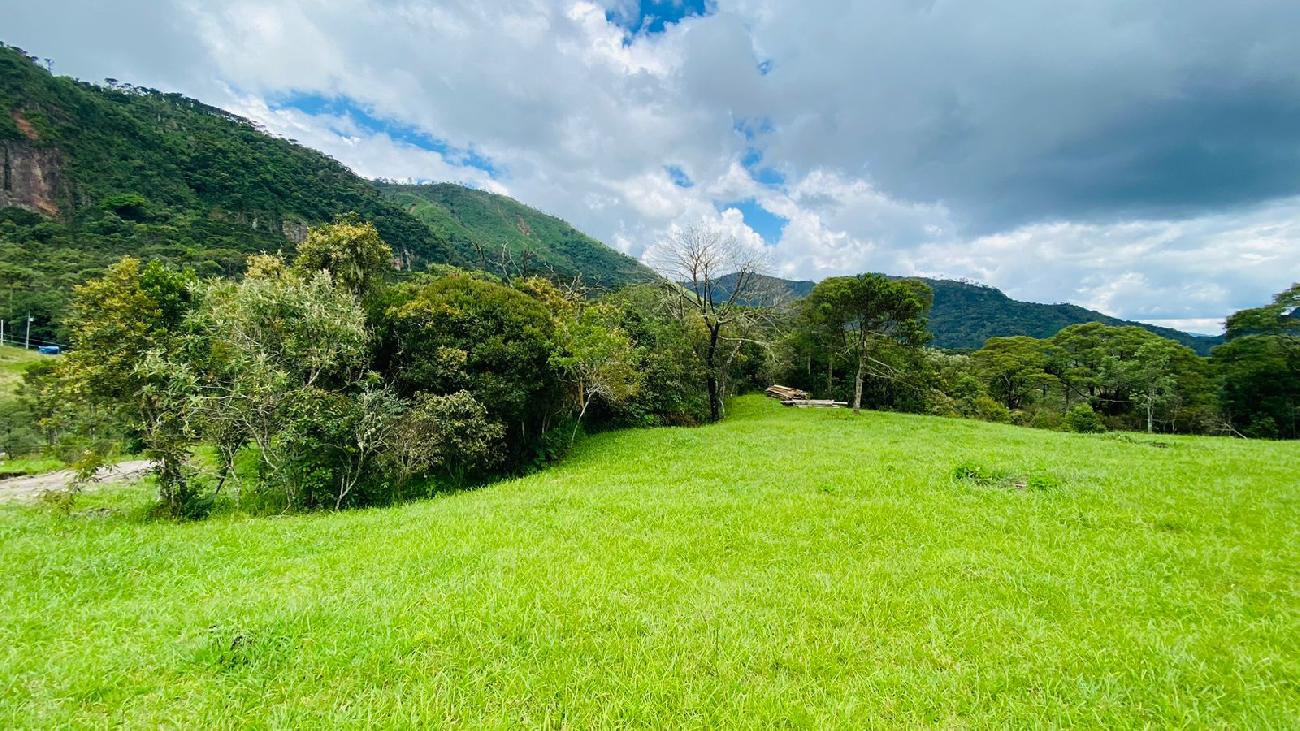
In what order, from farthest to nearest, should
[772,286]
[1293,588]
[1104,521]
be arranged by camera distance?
1. [772,286]
2. [1104,521]
3. [1293,588]

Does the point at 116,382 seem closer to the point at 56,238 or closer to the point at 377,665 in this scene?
the point at 377,665

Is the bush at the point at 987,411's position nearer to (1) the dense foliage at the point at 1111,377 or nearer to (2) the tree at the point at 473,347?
(1) the dense foliage at the point at 1111,377

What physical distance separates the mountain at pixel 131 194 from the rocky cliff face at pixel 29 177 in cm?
20

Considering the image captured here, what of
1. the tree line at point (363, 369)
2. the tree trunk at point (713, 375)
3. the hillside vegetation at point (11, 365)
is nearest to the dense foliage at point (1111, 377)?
the tree line at point (363, 369)

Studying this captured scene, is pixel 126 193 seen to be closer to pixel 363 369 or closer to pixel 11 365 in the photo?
pixel 11 365

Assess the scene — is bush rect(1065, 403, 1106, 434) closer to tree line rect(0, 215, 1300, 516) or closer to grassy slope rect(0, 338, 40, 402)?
tree line rect(0, 215, 1300, 516)

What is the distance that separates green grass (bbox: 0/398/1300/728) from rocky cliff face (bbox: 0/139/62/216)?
142626 millimetres

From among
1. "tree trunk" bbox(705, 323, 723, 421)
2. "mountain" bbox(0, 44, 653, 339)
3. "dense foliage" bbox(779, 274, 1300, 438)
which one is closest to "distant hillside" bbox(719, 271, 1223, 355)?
"dense foliage" bbox(779, 274, 1300, 438)

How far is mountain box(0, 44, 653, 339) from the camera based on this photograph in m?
74.9

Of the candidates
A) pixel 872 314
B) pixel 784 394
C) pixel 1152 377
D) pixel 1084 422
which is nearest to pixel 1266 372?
pixel 1152 377

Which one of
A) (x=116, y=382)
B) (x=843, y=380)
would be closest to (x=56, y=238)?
(x=116, y=382)

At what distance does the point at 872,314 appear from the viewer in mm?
29641

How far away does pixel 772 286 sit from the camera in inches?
1203

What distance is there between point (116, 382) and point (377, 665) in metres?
12.1
